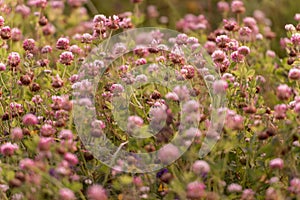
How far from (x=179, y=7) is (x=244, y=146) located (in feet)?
11.6

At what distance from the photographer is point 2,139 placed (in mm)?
2316

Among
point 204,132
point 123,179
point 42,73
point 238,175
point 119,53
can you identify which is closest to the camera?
point 123,179

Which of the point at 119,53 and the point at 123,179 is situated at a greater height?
the point at 119,53

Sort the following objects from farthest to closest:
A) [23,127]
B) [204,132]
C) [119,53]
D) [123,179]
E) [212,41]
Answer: [212,41] < [119,53] < [23,127] < [204,132] < [123,179]

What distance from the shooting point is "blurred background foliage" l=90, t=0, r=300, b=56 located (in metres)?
4.51

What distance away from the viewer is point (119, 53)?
263 cm

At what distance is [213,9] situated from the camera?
531 cm

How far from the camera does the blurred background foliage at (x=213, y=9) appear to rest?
14.8 ft

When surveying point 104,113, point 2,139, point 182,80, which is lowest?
point 2,139

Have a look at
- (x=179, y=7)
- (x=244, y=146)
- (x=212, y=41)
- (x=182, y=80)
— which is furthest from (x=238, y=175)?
(x=179, y=7)

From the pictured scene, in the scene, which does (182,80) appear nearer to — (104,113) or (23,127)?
(104,113)

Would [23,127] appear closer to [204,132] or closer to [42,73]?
[42,73]

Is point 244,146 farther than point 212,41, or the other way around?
point 212,41

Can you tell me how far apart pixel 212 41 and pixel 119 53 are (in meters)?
0.73
